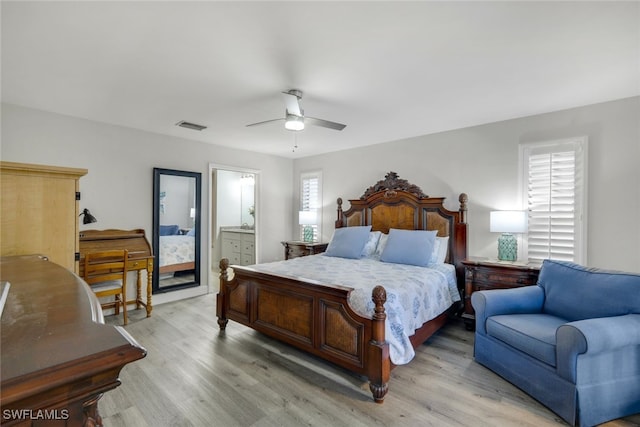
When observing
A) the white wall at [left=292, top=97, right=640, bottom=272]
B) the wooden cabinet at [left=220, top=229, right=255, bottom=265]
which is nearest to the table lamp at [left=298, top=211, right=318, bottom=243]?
the white wall at [left=292, top=97, right=640, bottom=272]

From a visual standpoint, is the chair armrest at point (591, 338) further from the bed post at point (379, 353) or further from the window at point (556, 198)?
the window at point (556, 198)

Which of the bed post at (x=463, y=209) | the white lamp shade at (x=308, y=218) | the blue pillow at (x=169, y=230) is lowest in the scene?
the blue pillow at (x=169, y=230)

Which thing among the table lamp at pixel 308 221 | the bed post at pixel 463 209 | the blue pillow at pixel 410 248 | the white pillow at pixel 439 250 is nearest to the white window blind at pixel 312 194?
the table lamp at pixel 308 221

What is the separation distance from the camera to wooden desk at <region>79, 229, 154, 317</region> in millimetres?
3717

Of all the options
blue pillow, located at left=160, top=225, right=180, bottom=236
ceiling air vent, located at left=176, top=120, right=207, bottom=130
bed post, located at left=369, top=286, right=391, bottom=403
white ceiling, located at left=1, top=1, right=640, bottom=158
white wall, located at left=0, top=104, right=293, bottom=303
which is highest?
white ceiling, located at left=1, top=1, right=640, bottom=158

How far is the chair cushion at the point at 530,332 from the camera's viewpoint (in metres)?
2.11

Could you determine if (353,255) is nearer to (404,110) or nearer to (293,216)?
(404,110)

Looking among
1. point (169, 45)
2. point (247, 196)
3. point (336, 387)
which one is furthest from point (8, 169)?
point (247, 196)

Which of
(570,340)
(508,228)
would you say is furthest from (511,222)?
(570,340)

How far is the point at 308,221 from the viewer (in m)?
5.48

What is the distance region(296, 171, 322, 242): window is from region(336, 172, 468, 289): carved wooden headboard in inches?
26.7

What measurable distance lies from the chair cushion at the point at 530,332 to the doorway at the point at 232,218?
4399mm

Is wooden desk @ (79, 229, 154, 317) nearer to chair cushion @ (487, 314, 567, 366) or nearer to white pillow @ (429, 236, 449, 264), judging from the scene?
white pillow @ (429, 236, 449, 264)

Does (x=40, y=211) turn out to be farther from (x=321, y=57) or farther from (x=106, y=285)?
(x=321, y=57)
